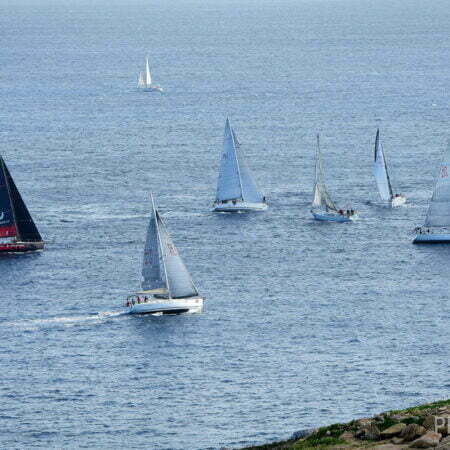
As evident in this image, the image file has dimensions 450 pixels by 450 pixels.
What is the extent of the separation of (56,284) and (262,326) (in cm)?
2553

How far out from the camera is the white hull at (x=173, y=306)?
143 meters

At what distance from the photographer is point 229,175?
194625 mm

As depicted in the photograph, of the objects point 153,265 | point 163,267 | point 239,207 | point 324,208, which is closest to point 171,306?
point 163,267

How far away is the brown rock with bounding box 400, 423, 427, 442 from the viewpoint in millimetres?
76500

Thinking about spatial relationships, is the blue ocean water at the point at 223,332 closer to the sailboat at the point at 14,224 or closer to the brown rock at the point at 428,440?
the sailboat at the point at 14,224

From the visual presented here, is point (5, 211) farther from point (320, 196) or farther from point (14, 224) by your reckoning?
point (320, 196)

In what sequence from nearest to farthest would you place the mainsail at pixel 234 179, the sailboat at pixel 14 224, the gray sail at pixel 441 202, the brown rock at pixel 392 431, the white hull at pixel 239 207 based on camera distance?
the brown rock at pixel 392 431
the sailboat at pixel 14 224
the gray sail at pixel 441 202
the white hull at pixel 239 207
the mainsail at pixel 234 179

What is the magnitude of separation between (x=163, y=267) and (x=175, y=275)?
1488mm

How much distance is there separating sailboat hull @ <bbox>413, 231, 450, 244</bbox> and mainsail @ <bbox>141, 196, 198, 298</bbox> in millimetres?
34993

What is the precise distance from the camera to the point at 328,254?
6565 inches

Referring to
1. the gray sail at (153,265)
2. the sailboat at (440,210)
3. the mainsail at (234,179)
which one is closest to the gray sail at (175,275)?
the gray sail at (153,265)

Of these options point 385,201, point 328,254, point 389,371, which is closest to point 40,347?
point 389,371

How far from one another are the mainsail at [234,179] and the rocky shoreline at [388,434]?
104959 millimetres

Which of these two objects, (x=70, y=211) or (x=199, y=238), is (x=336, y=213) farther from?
(x=70, y=211)
